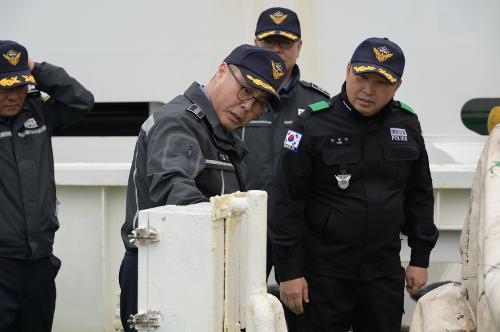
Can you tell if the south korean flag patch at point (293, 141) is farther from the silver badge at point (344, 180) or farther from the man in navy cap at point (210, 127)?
the man in navy cap at point (210, 127)

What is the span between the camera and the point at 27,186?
386 centimetres

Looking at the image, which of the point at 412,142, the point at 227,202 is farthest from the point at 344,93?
the point at 227,202

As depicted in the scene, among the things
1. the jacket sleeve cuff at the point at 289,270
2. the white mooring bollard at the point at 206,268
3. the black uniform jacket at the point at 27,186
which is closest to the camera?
the white mooring bollard at the point at 206,268

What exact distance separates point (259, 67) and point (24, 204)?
1564 mm

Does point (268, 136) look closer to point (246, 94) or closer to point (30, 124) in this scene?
point (30, 124)

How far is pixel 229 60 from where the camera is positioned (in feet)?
9.39

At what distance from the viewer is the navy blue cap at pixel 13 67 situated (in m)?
3.85

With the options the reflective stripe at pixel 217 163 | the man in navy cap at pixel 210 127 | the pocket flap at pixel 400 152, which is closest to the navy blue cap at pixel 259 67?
the man in navy cap at pixel 210 127

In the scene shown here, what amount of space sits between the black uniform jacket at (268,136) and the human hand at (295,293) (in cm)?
65

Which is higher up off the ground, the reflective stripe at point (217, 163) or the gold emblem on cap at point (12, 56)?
the gold emblem on cap at point (12, 56)

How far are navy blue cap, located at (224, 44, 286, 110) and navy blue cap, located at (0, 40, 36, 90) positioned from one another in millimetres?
1411

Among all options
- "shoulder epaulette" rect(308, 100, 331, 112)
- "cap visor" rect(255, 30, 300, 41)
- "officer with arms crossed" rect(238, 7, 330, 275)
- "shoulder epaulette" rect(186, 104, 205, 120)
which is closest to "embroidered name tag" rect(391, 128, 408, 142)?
"shoulder epaulette" rect(308, 100, 331, 112)

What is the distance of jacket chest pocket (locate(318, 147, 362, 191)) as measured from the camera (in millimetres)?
3570

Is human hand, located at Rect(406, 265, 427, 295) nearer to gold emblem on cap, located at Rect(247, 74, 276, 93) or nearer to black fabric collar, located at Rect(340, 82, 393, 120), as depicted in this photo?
black fabric collar, located at Rect(340, 82, 393, 120)
